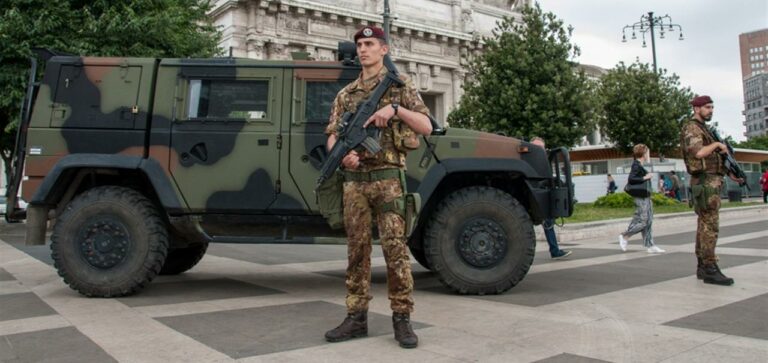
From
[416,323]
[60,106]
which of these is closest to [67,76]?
[60,106]

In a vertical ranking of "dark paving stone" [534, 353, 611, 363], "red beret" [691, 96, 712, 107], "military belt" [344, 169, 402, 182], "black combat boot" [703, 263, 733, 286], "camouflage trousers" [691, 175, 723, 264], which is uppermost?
"red beret" [691, 96, 712, 107]

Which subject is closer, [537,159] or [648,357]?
[648,357]

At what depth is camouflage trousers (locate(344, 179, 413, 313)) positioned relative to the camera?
3.76m

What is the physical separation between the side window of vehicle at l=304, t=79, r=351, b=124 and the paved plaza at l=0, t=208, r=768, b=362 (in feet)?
5.57

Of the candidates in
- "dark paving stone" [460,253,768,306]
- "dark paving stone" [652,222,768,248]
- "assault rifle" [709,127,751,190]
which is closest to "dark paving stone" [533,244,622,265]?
"dark paving stone" [460,253,768,306]

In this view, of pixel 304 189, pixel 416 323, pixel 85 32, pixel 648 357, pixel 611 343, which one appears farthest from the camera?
pixel 85 32

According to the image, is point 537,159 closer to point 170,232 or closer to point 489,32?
point 170,232

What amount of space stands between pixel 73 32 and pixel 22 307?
39.2 feet

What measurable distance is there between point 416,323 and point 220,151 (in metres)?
2.52

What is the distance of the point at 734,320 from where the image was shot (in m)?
4.25

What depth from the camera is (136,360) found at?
10.9 feet

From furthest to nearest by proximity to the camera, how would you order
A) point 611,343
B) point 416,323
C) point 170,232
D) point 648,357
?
point 170,232 < point 416,323 < point 611,343 < point 648,357

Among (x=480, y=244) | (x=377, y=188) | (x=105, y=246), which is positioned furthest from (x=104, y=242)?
(x=480, y=244)

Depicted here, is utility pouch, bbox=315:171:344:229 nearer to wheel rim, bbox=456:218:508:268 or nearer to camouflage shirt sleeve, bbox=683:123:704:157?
wheel rim, bbox=456:218:508:268
